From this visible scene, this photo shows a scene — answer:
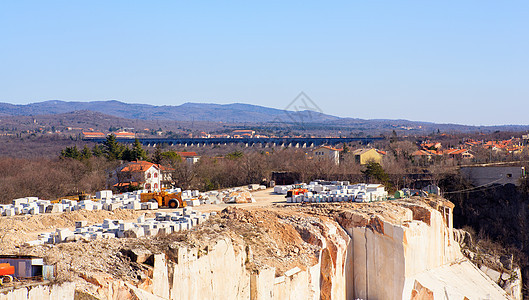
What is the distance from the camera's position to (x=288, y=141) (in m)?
130

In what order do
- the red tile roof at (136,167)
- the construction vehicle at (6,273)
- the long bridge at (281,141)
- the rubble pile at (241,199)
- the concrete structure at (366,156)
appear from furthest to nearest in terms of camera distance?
the long bridge at (281,141), the concrete structure at (366,156), the red tile roof at (136,167), the rubble pile at (241,199), the construction vehicle at (6,273)

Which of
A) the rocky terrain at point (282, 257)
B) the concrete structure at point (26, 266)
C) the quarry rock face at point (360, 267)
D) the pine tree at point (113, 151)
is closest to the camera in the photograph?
the concrete structure at point (26, 266)

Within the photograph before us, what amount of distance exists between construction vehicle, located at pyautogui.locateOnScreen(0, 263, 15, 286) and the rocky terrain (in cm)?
88

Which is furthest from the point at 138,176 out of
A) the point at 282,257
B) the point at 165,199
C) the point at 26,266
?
the point at 26,266

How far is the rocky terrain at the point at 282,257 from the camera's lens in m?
16.4

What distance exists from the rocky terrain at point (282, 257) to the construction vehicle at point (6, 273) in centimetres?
88

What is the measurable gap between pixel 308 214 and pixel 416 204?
6821mm

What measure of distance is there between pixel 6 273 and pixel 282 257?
1079 centimetres

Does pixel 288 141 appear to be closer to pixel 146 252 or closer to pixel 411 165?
pixel 411 165

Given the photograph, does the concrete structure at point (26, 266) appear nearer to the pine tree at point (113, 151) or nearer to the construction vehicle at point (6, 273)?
the construction vehicle at point (6, 273)

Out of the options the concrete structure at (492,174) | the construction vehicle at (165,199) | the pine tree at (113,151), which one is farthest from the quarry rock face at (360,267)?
the pine tree at (113,151)

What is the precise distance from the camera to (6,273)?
13617mm

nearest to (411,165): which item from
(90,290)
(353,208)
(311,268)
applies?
(353,208)

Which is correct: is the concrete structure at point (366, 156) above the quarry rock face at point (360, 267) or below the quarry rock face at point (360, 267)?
above
